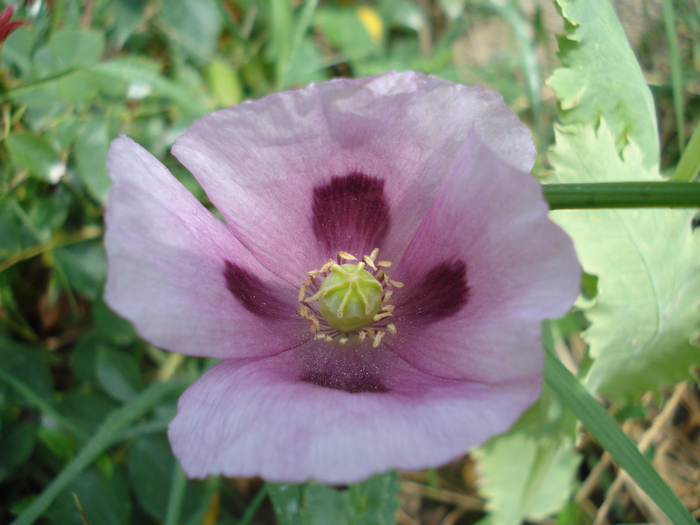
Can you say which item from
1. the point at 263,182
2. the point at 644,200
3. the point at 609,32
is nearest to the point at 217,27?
the point at 263,182

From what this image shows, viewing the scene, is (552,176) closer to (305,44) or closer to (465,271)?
(465,271)

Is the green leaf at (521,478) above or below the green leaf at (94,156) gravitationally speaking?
below

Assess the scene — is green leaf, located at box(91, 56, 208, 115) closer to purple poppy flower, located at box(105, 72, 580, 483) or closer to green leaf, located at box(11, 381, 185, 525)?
purple poppy flower, located at box(105, 72, 580, 483)

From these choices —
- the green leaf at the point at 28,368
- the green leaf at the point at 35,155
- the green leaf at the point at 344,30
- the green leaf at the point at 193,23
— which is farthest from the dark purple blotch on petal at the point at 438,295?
the green leaf at the point at 344,30

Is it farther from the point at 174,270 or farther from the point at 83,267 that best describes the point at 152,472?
the point at 174,270

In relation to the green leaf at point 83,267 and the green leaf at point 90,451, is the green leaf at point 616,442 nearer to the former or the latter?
the green leaf at point 90,451

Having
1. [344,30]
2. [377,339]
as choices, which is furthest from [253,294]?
[344,30]

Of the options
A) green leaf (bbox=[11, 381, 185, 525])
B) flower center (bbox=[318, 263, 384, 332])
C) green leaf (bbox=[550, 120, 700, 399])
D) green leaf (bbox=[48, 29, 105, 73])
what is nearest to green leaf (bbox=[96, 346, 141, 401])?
green leaf (bbox=[11, 381, 185, 525])

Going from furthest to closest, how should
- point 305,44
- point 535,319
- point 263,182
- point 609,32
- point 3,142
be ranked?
point 305,44 < point 3,142 < point 609,32 < point 263,182 < point 535,319
